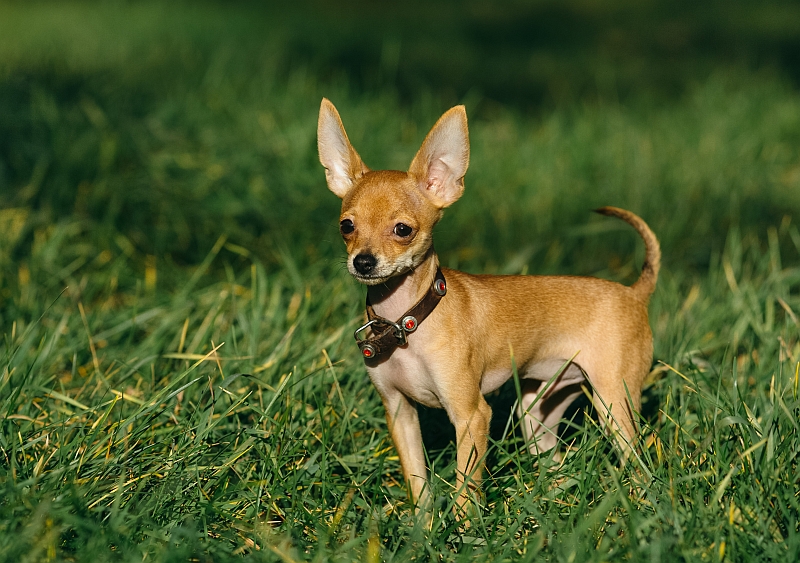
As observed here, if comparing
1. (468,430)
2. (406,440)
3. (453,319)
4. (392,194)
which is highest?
(392,194)

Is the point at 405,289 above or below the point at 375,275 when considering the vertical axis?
below

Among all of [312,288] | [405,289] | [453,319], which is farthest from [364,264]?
[312,288]

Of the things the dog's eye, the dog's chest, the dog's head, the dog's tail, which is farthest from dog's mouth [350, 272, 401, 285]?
the dog's tail

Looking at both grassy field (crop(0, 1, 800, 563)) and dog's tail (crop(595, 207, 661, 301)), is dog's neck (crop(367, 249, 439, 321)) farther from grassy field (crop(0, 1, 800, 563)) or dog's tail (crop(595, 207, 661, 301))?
dog's tail (crop(595, 207, 661, 301))

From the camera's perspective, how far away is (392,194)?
11.1 ft

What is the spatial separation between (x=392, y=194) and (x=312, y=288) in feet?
5.59

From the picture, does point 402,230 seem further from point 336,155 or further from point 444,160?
point 336,155

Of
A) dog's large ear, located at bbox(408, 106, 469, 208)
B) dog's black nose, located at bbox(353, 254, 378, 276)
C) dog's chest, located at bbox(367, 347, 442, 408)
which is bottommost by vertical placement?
dog's chest, located at bbox(367, 347, 442, 408)

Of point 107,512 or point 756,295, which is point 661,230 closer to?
point 756,295

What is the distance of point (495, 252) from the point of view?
589 cm

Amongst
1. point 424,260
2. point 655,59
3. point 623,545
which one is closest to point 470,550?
point 623,545

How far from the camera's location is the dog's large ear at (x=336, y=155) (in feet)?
11.8

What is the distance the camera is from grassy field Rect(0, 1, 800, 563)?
2986mm

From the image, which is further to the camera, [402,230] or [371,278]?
[402,230]
